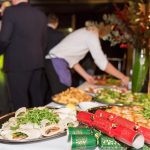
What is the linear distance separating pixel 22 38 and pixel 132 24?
988 millimetres

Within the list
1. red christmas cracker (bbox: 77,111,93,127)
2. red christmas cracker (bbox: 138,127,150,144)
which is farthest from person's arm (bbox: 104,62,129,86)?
red christmas cracker (bbox: 138,127,150,144)

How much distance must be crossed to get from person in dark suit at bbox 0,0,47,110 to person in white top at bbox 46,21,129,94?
0.16 meters

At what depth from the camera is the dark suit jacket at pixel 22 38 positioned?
104 inches

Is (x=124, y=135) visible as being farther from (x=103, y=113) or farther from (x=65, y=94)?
(x=65, y=94)

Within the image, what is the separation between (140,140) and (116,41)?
4.26ft

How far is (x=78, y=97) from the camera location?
186 cm

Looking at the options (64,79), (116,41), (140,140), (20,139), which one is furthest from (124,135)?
(64,79)

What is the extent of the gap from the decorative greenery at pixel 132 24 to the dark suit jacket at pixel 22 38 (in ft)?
2.41

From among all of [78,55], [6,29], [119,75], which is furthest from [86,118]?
[6,29]

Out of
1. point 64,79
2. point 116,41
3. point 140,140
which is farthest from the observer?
point 64,79

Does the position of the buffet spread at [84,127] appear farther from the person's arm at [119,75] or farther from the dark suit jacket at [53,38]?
the dark suit jacket at [53,38]

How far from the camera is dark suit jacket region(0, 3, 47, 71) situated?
2654mm

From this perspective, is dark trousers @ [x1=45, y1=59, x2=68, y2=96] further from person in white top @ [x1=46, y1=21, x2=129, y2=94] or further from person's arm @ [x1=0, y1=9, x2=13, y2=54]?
person's arm @ [x1=0, y1=9, x2=13, y2=54]

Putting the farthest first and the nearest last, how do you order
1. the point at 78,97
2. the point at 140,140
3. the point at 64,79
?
the point at 64,79
the point at 78,97
the point at 140,140
